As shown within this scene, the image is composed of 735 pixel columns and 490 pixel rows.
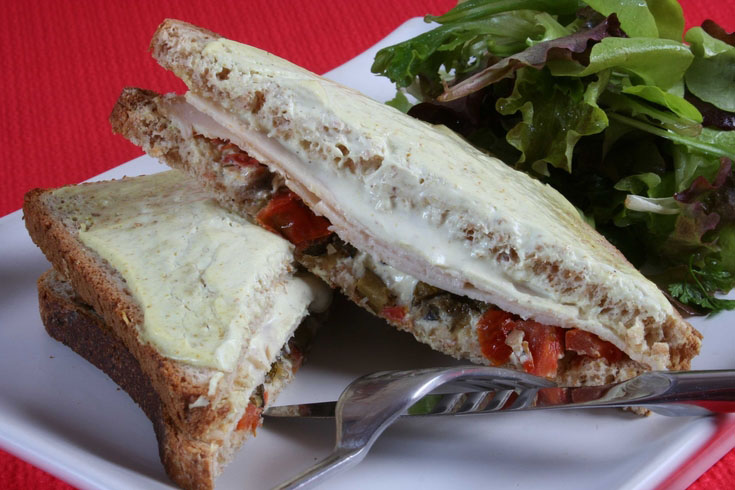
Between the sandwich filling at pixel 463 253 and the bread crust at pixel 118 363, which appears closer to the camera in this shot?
the bread crust at pixel 118 363

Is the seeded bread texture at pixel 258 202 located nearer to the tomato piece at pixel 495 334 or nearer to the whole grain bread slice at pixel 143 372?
the tomato piece at pixel 495 334

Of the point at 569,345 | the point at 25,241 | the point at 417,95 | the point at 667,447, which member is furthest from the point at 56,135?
the point at 667,447

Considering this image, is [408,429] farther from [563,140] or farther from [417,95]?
[417,95]

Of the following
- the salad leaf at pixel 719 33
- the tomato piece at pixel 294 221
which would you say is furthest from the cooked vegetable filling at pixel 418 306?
the salad leaf at pixel 719 33

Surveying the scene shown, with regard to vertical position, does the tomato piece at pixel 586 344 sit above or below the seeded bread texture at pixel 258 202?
below

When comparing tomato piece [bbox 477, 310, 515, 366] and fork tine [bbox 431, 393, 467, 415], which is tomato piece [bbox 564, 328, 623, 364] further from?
fork tine [bbox 431, 393, 467, 415]

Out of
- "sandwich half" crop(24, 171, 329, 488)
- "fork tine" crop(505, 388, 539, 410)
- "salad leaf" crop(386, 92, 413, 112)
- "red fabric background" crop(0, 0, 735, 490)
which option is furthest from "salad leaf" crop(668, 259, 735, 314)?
"red fabric background" crop(0, 0, 735, 490)
